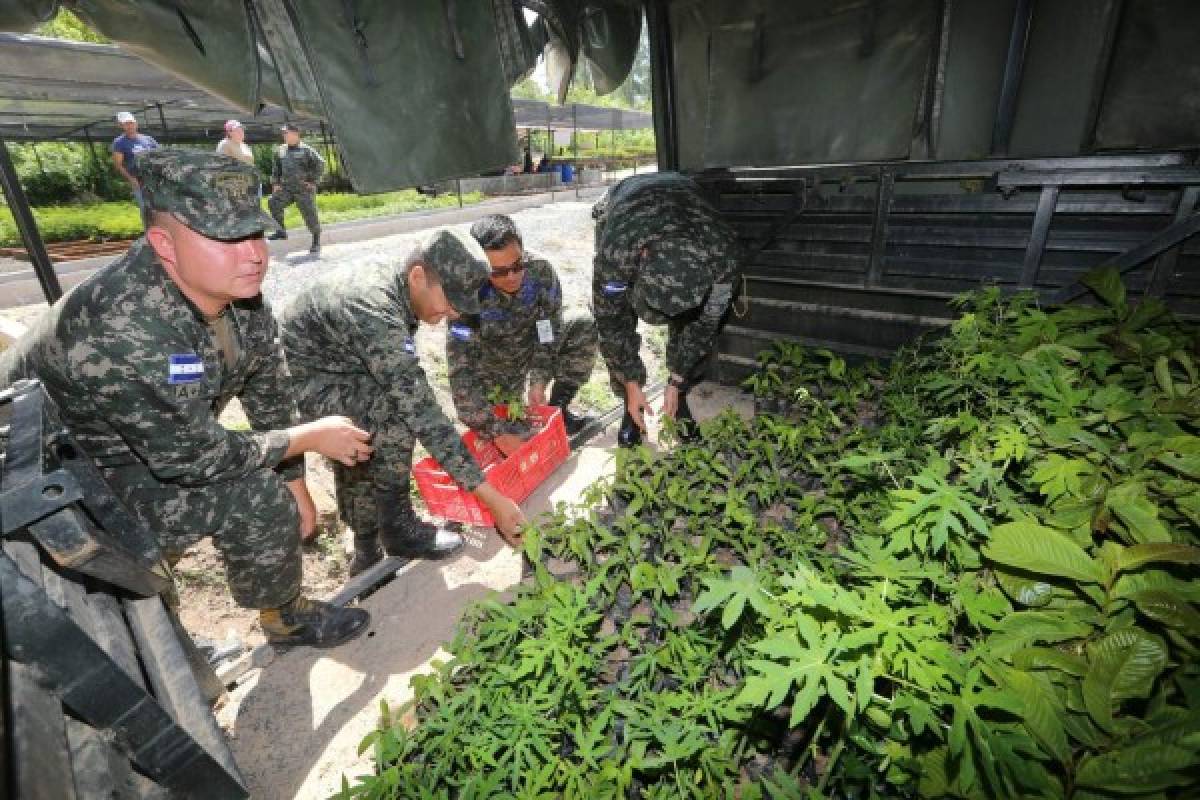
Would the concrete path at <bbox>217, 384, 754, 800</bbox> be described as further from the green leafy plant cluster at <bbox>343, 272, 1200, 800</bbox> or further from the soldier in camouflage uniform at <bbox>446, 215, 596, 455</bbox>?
the soldier in camouflage uniform at <bbox>446, 215, 596, 455</bbox>

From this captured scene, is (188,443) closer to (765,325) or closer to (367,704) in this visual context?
(367,704)

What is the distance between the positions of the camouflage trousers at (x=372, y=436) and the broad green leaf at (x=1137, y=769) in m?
3.03

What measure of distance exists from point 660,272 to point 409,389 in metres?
1.71

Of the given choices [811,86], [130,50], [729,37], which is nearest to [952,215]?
[811,86]

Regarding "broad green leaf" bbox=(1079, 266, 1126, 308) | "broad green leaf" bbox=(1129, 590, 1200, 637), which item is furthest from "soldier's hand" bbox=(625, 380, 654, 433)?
"broad green leaf" bbox=(1129, 590, 1200, 637)

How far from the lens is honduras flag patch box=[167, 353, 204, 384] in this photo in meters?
2.04

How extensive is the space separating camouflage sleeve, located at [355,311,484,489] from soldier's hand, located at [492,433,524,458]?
3.31 feet

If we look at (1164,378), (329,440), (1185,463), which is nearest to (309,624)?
(329,440)

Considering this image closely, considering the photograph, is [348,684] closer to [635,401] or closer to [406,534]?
[406,534]

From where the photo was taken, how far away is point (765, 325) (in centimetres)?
464

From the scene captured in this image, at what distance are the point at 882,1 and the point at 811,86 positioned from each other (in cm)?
60

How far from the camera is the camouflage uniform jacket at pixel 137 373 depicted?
6.43 feet

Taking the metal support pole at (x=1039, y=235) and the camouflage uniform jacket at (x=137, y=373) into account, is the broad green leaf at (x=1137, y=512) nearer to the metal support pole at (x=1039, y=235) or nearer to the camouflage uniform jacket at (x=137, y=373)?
the metal support pole at (x=1039, y=235)

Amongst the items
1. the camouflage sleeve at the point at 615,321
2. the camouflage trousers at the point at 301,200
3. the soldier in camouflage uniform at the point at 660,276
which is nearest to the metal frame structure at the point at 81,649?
the soldier in camouflage uniform at the point at 660,276
